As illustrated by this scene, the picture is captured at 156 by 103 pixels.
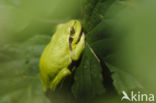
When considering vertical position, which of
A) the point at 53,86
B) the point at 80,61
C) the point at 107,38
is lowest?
the point at 53,86

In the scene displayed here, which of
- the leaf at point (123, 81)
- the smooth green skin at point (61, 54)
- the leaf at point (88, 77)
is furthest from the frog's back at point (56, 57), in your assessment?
the leaf at point (123, 81)

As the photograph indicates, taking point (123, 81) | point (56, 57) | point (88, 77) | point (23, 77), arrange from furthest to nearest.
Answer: point (23, 77), point (56, 57), point (88, 77), point (123, 81)

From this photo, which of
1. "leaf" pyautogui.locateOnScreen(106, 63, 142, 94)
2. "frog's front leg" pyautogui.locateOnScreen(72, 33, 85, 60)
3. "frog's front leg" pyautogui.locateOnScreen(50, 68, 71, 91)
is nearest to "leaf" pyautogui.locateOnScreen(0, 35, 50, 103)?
"frog's front leg" pyautogui.locateOnScreen(50, 68, 71, 91)

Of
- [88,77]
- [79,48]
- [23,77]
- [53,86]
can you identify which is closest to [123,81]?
[88,77]

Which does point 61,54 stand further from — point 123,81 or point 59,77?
point 123,81

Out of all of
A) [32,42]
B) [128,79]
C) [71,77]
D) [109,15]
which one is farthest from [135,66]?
[32,42]

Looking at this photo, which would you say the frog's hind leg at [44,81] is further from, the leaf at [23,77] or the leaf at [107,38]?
the leaf at [107,38]

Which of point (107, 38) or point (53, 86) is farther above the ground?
point (107, 38)

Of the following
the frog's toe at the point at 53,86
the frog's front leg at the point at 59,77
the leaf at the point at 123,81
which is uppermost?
the leaf at the point at 123,81

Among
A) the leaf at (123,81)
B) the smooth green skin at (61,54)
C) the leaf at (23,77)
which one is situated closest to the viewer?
the leaf at (123,81)
